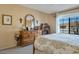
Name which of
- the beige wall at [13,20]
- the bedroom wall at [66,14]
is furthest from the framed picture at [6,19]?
the bedroom wall at [66,14]

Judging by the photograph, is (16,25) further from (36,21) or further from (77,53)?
(77,53)

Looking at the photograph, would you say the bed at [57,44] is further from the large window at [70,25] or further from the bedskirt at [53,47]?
the large window at [70,25]

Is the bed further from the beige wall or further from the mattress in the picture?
the beige wall

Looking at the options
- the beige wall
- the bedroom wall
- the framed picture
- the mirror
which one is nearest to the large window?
the bedroom wall

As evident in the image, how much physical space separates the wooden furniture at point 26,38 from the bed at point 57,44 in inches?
8.3

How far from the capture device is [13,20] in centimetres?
233

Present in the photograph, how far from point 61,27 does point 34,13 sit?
2.27 ft

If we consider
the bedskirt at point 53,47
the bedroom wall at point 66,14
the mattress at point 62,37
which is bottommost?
the bedskirt at point 53,47

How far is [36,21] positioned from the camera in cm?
233

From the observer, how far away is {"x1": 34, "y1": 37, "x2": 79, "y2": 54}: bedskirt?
1664 millimetres

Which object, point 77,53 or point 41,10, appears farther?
point 41,10

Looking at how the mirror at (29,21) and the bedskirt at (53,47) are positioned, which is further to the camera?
the mirror at (29,21)

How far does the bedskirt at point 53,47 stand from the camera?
1664mm
